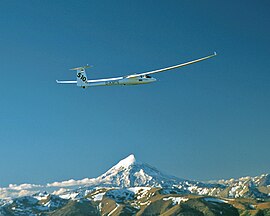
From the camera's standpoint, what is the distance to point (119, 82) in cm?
14000

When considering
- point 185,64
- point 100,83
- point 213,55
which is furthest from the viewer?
point 100,83

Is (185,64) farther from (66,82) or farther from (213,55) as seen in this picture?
(66,82)

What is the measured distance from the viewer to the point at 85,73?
154 m

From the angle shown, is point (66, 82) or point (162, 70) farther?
point (66, 82)

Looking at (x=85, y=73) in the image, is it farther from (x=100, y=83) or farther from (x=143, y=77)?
(x=143, y=77)

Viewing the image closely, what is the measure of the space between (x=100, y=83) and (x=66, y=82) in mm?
14730

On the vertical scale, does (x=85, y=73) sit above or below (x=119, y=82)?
above

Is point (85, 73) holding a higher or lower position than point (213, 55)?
higher

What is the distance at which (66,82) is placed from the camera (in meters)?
155

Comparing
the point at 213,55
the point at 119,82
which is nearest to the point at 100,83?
the point at 119,82

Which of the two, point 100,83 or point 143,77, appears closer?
point 143,77

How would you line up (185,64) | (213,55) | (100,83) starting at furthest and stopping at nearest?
(100,83) → (185,64) → (213,55)

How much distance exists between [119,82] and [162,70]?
13.8 meters

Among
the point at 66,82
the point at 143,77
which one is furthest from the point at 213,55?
the point at 66,82
